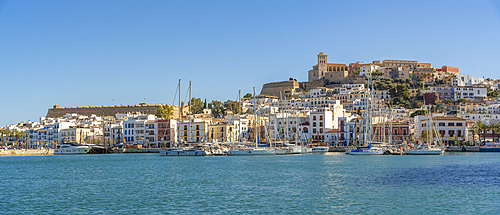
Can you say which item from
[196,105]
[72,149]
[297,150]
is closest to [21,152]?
[72,149]

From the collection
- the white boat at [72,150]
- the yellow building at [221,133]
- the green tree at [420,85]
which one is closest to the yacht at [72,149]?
the white boat at [72,150]

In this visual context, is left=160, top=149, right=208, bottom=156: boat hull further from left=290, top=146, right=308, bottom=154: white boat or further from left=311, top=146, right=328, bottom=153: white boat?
left=311, top=146, right=328, bottom=153: white boat

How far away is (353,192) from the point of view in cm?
2988

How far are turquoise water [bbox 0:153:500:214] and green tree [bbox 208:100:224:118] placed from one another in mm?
93024

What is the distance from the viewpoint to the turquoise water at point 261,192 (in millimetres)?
24984

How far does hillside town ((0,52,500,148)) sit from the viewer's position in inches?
3378

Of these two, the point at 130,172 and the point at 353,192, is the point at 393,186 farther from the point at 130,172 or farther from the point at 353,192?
the point at 130,172

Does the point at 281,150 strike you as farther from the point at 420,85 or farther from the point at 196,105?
the point at 420,85

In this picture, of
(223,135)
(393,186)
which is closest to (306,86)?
(223,135)

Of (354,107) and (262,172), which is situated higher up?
(354,107)

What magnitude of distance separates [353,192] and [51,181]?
72.4 feet

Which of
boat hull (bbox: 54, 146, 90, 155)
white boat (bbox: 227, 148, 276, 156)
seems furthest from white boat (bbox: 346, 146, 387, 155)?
boat hull (bbox: 54, 146, 90, 155)

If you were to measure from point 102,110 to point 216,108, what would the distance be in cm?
4475

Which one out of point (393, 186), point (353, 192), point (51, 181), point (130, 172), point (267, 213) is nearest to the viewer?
point (267, 213)
